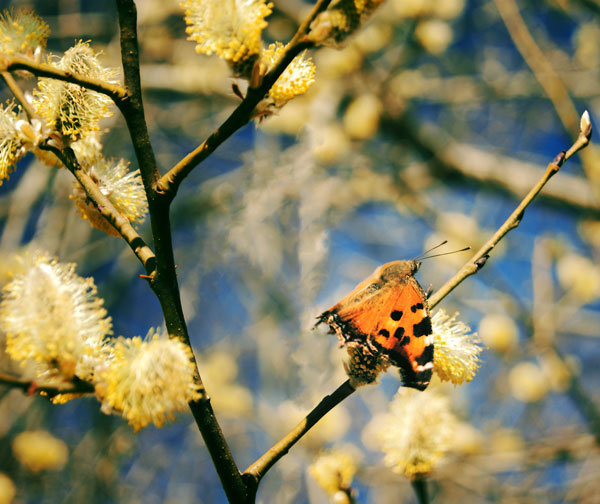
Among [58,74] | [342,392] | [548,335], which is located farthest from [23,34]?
[548,335]

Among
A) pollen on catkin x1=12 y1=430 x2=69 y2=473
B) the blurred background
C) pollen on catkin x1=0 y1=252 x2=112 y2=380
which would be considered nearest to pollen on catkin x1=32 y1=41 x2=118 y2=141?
pollen on catkin x1=0 y1=252 x2=112 y2=380

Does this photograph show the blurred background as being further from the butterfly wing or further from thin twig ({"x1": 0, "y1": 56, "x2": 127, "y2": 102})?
thin twig ({"x1": 0, "y1": 56, "x2": 127, "y2": 102})

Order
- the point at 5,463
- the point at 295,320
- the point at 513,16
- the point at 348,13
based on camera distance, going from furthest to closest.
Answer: the point at 5,463 → the point at 295,320 → the point at 513,16 → the point at 348,13

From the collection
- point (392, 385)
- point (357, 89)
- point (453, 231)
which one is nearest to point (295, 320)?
point (392, 385)

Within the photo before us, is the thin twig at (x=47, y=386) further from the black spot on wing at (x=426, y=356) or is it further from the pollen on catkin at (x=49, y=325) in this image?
the black spot on wing at (x=426, y=356)

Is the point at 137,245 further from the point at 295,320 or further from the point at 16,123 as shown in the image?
the point at 295,320

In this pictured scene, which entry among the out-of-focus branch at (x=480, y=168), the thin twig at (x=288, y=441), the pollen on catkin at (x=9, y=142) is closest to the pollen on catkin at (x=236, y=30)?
the pollen on catkin at (x=9, y=142)

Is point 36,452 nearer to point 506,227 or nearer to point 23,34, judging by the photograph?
point 23,34
